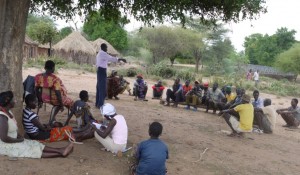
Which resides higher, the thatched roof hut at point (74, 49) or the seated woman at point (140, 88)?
the thatched roof hut at point (74, 49)

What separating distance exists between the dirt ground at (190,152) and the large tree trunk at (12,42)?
1.19 meters

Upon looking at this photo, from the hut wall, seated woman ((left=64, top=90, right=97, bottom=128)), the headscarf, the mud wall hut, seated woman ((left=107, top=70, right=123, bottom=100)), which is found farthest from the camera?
the hut wall

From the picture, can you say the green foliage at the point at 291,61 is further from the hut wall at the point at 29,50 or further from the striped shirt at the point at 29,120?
the striped shirt at the point at 29,120

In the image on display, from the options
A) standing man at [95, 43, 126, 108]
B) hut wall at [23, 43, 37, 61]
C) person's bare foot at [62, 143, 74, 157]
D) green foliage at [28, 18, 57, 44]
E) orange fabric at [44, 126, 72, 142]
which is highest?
green foliage at [28, 18, 57, 44]

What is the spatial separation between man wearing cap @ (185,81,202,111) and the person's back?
7.50 meters

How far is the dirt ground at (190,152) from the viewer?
5199 mm

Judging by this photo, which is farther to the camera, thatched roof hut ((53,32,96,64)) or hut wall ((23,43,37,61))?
thatched roof hut ((53,32,96,64))

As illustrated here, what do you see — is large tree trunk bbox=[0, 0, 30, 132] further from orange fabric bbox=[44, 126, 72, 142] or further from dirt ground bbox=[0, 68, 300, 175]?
dirt ground bbox=[0, 68, 300, 175]

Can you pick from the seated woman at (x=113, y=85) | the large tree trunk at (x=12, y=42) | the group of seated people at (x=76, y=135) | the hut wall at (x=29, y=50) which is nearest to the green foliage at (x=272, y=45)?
the hut wall at (x=29, y=50)

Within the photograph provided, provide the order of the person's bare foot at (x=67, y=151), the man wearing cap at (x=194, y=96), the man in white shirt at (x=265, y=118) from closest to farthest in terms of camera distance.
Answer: the person's bare foot at (x=67, y=151) < the man in white shirt at (x=265, y=118) < the man wearing cap at (x=194, y=96)

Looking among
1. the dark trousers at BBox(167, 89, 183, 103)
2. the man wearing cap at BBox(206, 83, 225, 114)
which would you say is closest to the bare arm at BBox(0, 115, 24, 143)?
the man wearing cap at BBox(206, 83, 225, 114)

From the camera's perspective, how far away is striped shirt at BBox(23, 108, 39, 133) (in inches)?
224

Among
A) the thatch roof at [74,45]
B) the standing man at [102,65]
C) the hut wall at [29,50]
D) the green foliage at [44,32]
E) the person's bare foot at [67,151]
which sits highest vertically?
the green foliage at [44,32]

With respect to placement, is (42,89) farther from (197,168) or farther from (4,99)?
(197,168)
